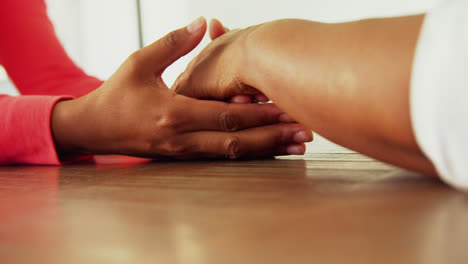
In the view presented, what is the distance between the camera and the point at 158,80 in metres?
0.48

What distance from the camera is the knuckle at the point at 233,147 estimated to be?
0.46 metres

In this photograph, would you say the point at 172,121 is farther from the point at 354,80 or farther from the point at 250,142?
the point at 354,80

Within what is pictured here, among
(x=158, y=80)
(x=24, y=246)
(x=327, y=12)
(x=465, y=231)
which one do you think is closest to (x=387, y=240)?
(x=465, y=231)

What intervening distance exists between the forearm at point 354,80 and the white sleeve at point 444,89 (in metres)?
0.02

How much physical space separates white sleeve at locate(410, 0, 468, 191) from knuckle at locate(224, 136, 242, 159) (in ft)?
0.89

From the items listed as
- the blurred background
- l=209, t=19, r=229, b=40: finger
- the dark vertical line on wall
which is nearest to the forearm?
l=209, t=19, r=229, b=40: finger

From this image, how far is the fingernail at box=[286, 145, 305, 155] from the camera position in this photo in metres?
0.47

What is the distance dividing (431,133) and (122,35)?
7.60 ft

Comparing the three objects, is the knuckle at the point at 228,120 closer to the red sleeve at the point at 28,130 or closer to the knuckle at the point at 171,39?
the knuckle at the point at 171,39

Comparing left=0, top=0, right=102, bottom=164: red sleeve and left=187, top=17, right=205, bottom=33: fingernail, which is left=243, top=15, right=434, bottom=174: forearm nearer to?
left=187, top=17, right=205, bottom=33: fingernail

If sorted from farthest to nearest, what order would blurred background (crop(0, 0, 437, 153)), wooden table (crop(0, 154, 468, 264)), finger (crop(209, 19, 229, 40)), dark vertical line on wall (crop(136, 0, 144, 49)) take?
dark vertical line on wall (crop(136, 0, 144, 49)), blurred background (crop(0, 0, 437, 153)), finger (crop(209, 19, 229, 40)), wooden table (crop(0, 154, 468, 264))

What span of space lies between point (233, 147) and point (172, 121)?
71 mm

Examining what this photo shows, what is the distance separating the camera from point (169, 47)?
486mm

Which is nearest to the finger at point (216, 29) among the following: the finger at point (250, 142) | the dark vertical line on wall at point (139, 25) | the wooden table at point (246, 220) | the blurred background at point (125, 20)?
the finger at point (250, 142)
